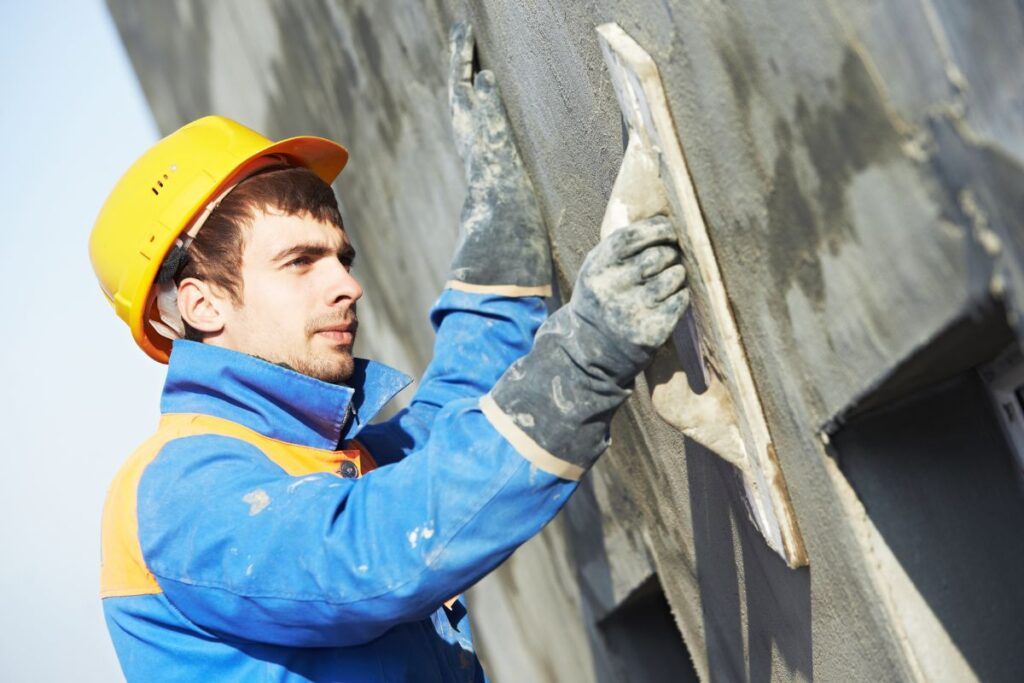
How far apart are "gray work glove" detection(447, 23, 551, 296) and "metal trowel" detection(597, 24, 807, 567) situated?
0.70 meters

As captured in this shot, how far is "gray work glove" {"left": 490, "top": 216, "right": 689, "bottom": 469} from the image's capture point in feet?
5.08

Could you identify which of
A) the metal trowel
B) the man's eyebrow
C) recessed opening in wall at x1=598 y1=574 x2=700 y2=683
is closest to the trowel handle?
the metal trowel

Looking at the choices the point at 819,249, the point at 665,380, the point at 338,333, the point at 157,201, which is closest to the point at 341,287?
the point at 338,333

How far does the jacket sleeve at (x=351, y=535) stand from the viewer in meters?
1.60

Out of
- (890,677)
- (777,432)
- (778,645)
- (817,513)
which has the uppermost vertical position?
(777,432)

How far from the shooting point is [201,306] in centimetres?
219

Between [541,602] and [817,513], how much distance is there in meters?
2.12

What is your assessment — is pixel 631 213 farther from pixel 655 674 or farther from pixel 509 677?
pixel 509 677

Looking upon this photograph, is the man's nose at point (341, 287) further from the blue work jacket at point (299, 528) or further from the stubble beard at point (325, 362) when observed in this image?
the blue work jacket at point (299, 528)

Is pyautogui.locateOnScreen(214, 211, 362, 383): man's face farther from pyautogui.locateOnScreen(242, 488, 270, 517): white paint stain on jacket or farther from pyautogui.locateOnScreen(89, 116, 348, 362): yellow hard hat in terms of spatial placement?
pyautogui.locateOnScreen(242, 488, 270, 517): white paint stain on jacket

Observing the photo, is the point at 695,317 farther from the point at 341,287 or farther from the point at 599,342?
the point at 341,287

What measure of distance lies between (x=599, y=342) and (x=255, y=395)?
768mm

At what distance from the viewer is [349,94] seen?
341cm

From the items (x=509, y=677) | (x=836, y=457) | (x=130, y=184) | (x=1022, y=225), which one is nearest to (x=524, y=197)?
(x=130, y=184)
